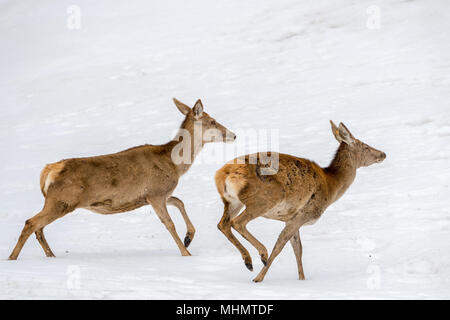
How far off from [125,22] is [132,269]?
33.8m

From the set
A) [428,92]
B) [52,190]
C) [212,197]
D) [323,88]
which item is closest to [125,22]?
[323,88]

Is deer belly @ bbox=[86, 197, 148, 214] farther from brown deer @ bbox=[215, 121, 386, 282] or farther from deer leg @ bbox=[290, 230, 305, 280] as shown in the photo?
deer leg @ bbox=[290, 230, 305, 280]

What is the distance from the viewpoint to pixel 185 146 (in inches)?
463

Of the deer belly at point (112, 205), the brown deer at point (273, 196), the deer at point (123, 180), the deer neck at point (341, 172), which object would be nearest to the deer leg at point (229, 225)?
the brown deer at point (273, 196)

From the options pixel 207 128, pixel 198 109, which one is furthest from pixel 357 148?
pixel 198 109

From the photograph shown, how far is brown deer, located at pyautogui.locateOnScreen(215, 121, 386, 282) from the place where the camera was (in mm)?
9102

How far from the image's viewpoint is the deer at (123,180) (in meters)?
9.82

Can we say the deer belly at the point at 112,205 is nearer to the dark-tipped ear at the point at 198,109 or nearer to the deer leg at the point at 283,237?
the dark-tipped ear at the point at 198,109

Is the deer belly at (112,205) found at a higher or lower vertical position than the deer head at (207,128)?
lower

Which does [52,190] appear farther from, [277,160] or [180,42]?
[180,42]

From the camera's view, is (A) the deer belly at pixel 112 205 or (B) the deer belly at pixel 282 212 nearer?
(B) the deer belly at pixel 282 212

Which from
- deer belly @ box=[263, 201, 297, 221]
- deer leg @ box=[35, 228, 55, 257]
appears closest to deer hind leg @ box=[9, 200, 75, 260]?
deer leg @ box=[35, 228, 55, 257]

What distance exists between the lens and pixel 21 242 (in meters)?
9.66

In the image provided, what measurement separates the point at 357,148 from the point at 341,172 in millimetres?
717
